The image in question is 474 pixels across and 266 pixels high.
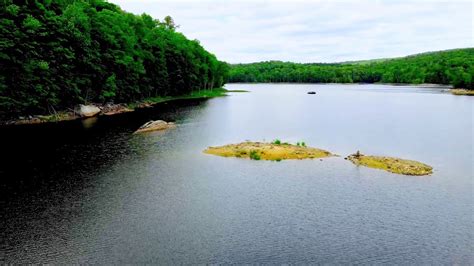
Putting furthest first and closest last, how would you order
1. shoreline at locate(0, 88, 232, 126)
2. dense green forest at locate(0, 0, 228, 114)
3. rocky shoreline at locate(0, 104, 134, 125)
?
rocky shoreline at locate(0, 104, 134, 125) → shoreline at locate(0, 88, 232, 126) → dense green forest at locate(0, 0, 228, 114)

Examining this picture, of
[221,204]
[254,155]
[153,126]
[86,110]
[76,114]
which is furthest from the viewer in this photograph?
[86,110]

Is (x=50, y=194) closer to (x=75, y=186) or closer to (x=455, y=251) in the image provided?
(x=75, y=186)

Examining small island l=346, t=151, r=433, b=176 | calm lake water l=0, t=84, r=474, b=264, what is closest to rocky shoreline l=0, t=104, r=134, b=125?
calm lake water l=0, t=84, r=474, b=264

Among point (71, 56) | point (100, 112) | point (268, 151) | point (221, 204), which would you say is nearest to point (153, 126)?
point (71, 56)

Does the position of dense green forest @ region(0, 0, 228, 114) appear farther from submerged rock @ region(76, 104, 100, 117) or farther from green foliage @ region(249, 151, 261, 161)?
green foliage @ region(249, 151, 261, 161)

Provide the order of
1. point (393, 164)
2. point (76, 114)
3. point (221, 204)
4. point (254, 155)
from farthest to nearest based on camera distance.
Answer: point (76, 114)
point (254, 155)
point (393, 164)
point (221, 204)

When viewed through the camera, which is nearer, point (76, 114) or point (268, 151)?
point (268, 151)

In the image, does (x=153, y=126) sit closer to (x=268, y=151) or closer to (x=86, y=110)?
(x=268, y=151)
